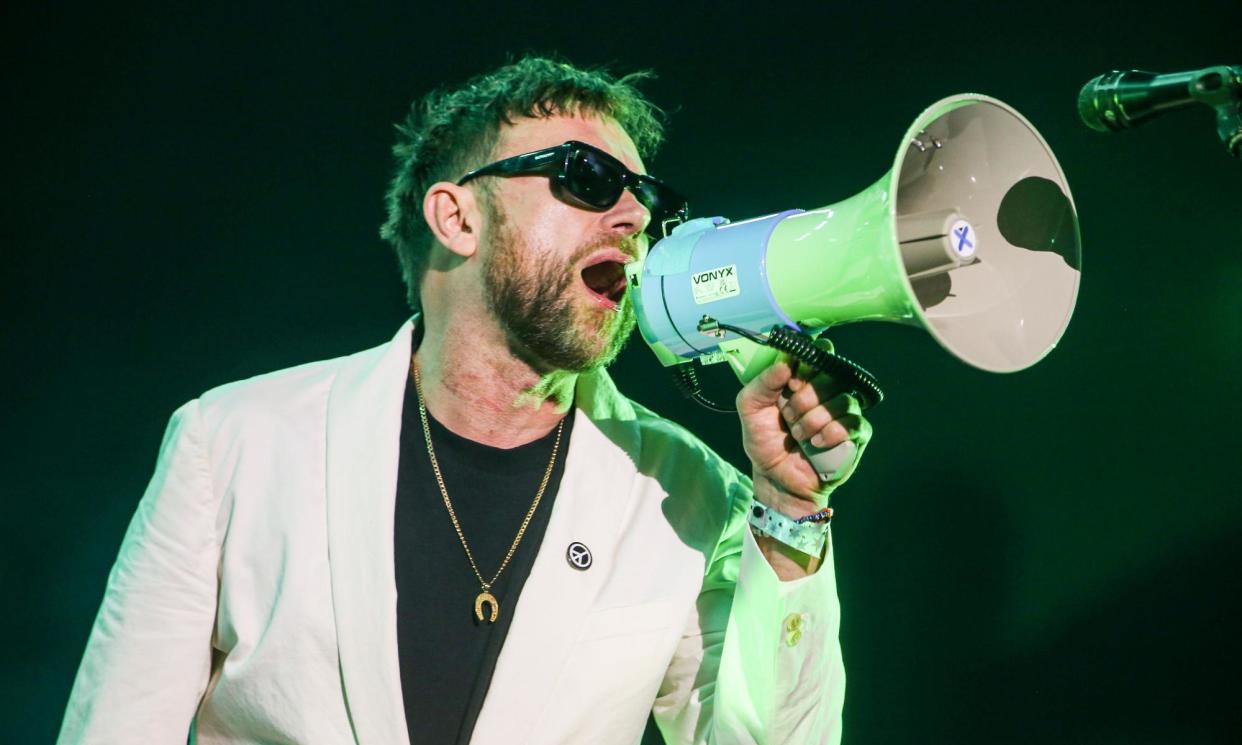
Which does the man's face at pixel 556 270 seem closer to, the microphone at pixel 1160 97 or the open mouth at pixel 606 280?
the open mouth at pixel 606 280

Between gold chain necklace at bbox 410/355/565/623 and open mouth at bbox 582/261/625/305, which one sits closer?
gold chain necklace at bbox 410/355/565/623

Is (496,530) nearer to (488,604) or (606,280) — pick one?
(488,604)

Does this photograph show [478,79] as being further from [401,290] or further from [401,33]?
[401,290]

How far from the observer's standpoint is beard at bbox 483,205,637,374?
186cm

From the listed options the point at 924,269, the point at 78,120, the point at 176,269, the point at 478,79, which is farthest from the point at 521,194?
the point at 78,120

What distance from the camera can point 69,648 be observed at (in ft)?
7.44

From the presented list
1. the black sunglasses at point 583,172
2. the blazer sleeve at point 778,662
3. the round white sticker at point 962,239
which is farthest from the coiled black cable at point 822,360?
the black sunglasses at point 583,172

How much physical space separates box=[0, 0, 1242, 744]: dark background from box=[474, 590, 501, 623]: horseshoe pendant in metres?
1.03

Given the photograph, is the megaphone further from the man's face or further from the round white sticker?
the man's face

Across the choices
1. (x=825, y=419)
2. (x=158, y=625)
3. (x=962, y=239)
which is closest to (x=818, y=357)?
(x=825, y=419)

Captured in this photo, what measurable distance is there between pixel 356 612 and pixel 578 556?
0.43 m

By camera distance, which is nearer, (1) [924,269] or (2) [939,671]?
(1) [924,269]

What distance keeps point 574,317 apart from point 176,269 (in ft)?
4.00

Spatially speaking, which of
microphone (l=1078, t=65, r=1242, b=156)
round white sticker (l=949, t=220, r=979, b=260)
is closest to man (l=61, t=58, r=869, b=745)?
round white sticker (l=949, t=220, r=979, b=260)
